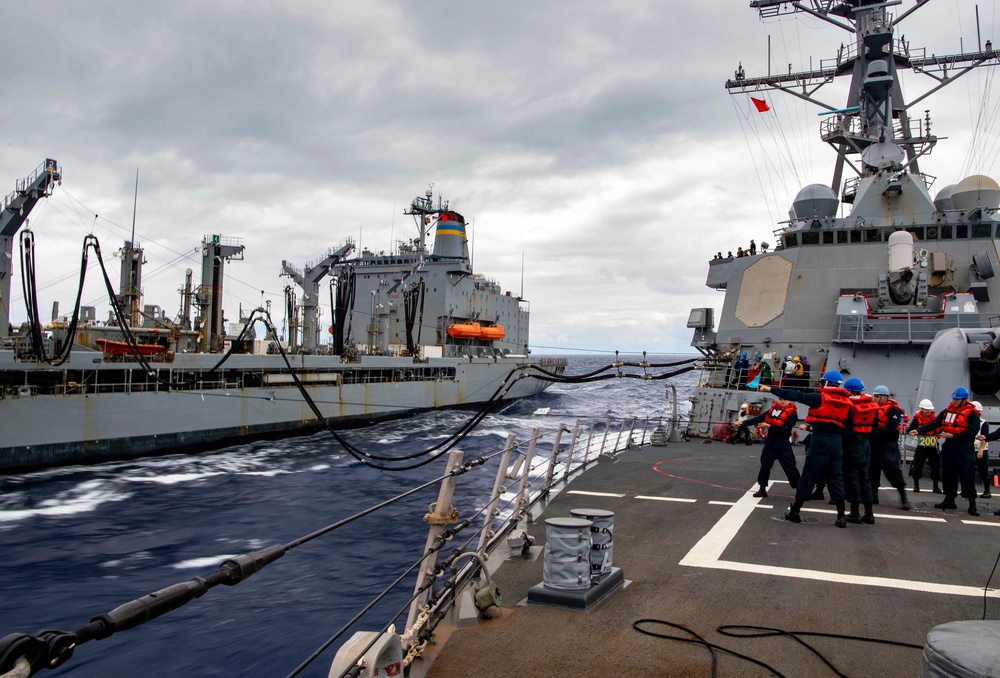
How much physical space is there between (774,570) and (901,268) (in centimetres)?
1174

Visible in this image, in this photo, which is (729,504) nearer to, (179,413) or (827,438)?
(827,438)

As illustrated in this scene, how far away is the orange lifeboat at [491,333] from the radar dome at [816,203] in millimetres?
25663

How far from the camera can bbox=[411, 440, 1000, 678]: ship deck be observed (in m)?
3.34

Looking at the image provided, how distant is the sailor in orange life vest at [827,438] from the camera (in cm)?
615

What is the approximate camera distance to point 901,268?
13852mm

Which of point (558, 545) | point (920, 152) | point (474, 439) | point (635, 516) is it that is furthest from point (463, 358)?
point (558, 545)

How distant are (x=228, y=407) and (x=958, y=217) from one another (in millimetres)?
22169

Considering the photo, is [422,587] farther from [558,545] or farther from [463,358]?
[463,358]

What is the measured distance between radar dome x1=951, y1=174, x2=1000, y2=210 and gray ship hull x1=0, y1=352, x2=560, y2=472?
42.6ft

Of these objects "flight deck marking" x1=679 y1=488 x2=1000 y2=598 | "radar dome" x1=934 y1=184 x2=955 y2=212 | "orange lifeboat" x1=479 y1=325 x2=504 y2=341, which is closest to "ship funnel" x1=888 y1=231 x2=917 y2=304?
"radar dome" x1=934 y1=184 x2=955 y2=212

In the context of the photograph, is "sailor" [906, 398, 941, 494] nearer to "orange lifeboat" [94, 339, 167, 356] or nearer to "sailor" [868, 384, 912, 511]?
"sailor" [868, 384, 912, 511]

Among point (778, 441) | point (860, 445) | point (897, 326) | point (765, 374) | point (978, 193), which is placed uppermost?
point (978, 193)

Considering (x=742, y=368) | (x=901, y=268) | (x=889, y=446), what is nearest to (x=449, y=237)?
(x=742, y=368)

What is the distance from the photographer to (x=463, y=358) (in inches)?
1468
